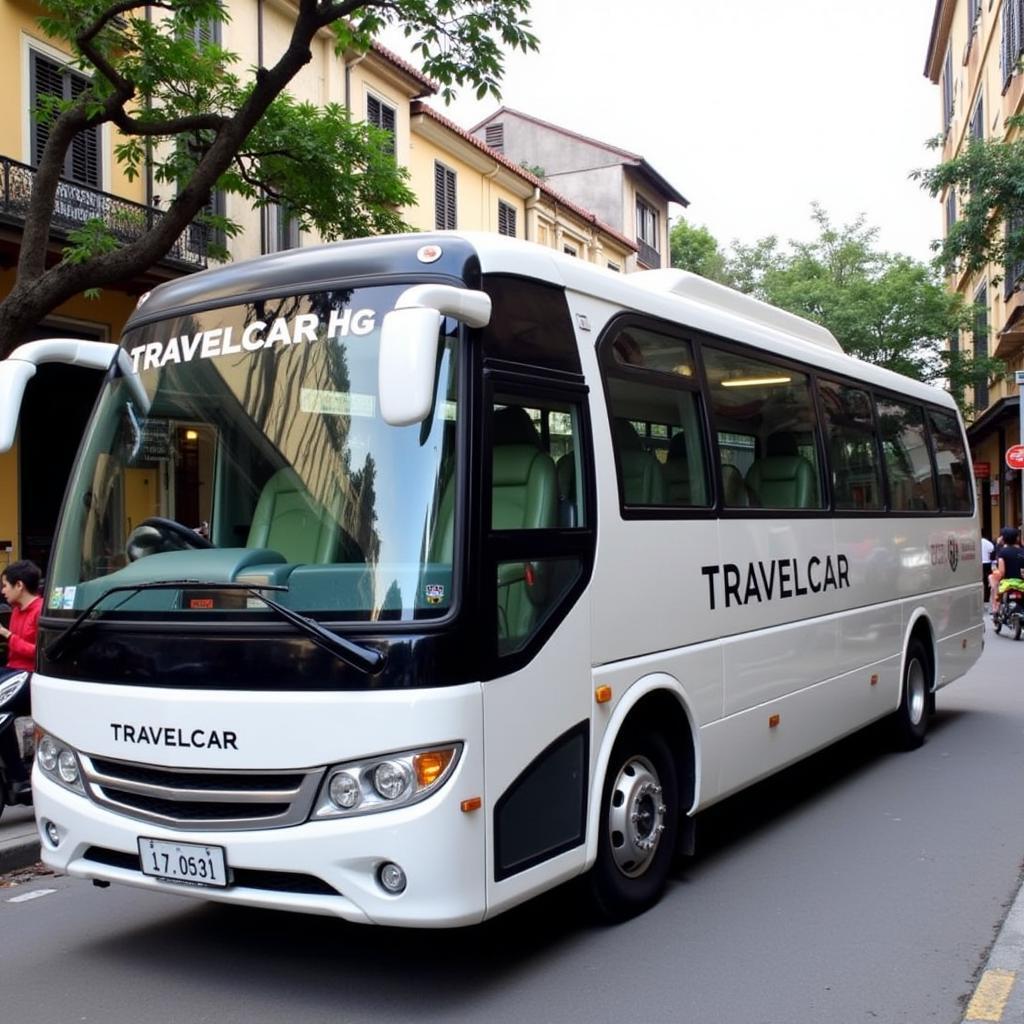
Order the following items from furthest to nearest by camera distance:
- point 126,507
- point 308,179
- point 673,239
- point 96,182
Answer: point 673,239, point 96,182, point 308,179, point 126,507

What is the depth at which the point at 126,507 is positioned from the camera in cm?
495

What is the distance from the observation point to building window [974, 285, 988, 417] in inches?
1252

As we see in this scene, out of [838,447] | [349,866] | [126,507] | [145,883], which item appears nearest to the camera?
[349,866]

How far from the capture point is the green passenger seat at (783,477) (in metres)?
6.64

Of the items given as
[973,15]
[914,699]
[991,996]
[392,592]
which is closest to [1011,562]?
[914,699]

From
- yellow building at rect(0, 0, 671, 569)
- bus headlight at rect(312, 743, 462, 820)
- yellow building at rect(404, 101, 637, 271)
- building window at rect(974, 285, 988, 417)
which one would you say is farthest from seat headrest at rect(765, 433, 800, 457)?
building window at rect(974, 285, 988, 417)

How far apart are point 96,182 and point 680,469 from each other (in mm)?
13233

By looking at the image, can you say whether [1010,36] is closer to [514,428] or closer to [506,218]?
[506,218]

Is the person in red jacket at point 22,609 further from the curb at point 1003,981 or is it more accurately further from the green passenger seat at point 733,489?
the curb at point 1003,981

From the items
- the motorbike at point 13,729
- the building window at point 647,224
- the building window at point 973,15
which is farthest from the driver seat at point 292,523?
the building window at point 647,224

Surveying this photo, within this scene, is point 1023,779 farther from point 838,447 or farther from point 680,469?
point 680,469

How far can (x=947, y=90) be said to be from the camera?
4181cm

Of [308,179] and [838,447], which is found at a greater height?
[308,179]

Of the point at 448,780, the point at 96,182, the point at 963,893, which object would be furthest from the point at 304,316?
the point at 96,182
